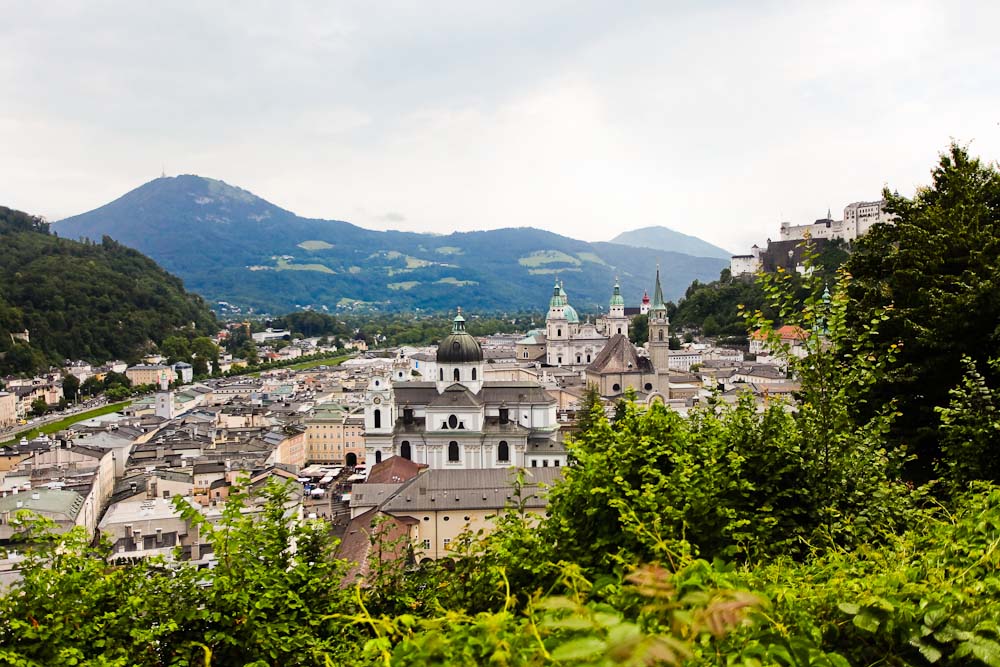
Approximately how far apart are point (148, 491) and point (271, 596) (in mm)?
30932

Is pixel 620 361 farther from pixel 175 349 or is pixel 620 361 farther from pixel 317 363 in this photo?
pixel 317 363

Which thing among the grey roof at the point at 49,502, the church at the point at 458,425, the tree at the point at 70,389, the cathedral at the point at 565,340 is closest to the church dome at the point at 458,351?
the church at the point at 458,425

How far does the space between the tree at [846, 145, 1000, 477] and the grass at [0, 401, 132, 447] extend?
54.9m

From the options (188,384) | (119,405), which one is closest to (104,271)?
(188,384)

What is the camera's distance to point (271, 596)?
16.4 feet

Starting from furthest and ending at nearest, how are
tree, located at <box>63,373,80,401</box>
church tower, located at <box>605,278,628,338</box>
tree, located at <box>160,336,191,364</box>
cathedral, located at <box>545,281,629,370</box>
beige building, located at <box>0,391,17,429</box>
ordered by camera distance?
tree, located at <box>160,336,191,364</box> → cathedral, located at <box>545,281,629,370</box> → tree, located at <box>63,373,80,401</box> → church tower, located at <box>605,278,628,338</box> → beige building, located at <box>0,391,17,429</box>

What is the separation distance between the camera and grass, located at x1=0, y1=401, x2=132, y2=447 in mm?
52781

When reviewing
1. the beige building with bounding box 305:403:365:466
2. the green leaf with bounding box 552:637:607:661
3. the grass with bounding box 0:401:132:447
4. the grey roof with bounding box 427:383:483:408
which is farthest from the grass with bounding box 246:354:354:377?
the green leaf with bounding box 552:637:607:661

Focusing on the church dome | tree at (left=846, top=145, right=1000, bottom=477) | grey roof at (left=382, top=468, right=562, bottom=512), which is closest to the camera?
tree at (left=846, top=145, right=1000, bottom=477)

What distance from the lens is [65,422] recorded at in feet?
194

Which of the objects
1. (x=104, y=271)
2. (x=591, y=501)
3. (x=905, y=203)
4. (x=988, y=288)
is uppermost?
(x=104, y=271)

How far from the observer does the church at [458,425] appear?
3244cm

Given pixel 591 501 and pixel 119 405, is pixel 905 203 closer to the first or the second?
pixel 591 501

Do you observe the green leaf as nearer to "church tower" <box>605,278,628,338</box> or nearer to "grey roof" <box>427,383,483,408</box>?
"grey roof" <box>427,383,483,408</box>
